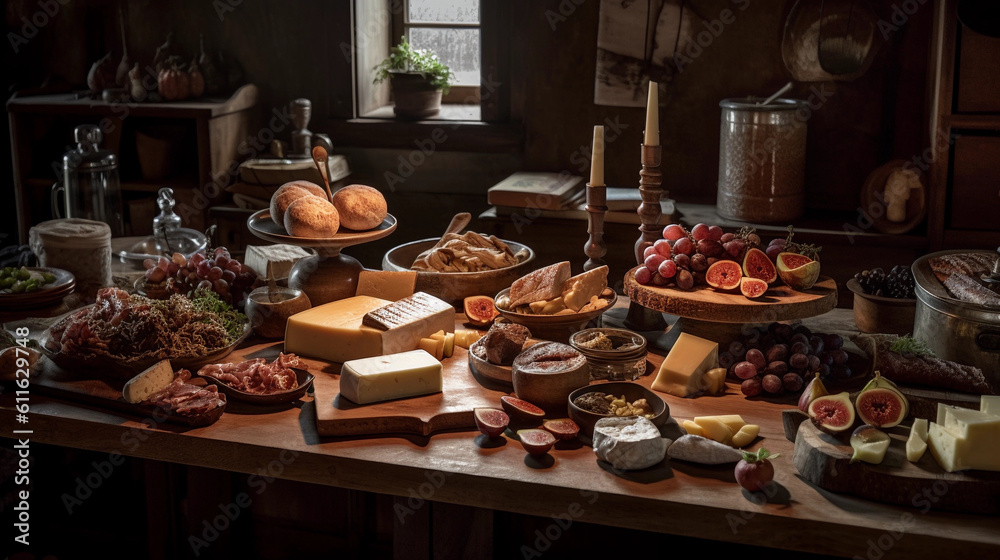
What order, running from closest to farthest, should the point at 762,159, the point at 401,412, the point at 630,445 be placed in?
the point at 630,445 < the point at 401,412 < the point at 762,159

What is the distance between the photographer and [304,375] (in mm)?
2404

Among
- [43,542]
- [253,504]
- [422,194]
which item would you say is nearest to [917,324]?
[253,504]

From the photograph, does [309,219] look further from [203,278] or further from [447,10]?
[447,10]

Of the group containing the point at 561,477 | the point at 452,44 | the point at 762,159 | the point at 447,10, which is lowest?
the point at 561,477

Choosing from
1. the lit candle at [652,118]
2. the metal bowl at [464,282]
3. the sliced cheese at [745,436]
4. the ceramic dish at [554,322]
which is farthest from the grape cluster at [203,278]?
the sliced cheese at [745,436]

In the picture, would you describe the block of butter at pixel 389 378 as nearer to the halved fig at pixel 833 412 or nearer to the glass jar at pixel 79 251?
the halved fig at pixel 833 412

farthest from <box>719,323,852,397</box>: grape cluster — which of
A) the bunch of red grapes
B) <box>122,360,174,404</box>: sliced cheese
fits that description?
<box>122,360,174,404</box>: sliced cheese

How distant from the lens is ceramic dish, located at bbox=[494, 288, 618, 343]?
2.57m

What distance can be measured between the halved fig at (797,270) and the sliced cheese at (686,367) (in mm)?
293

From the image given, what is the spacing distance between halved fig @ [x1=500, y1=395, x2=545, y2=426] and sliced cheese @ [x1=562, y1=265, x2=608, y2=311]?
44 centimetres

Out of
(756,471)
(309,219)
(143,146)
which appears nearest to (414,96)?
(143,146)

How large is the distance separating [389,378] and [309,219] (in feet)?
2.03

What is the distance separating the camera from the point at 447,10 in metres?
5.06

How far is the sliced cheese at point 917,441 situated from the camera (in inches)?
74.4
